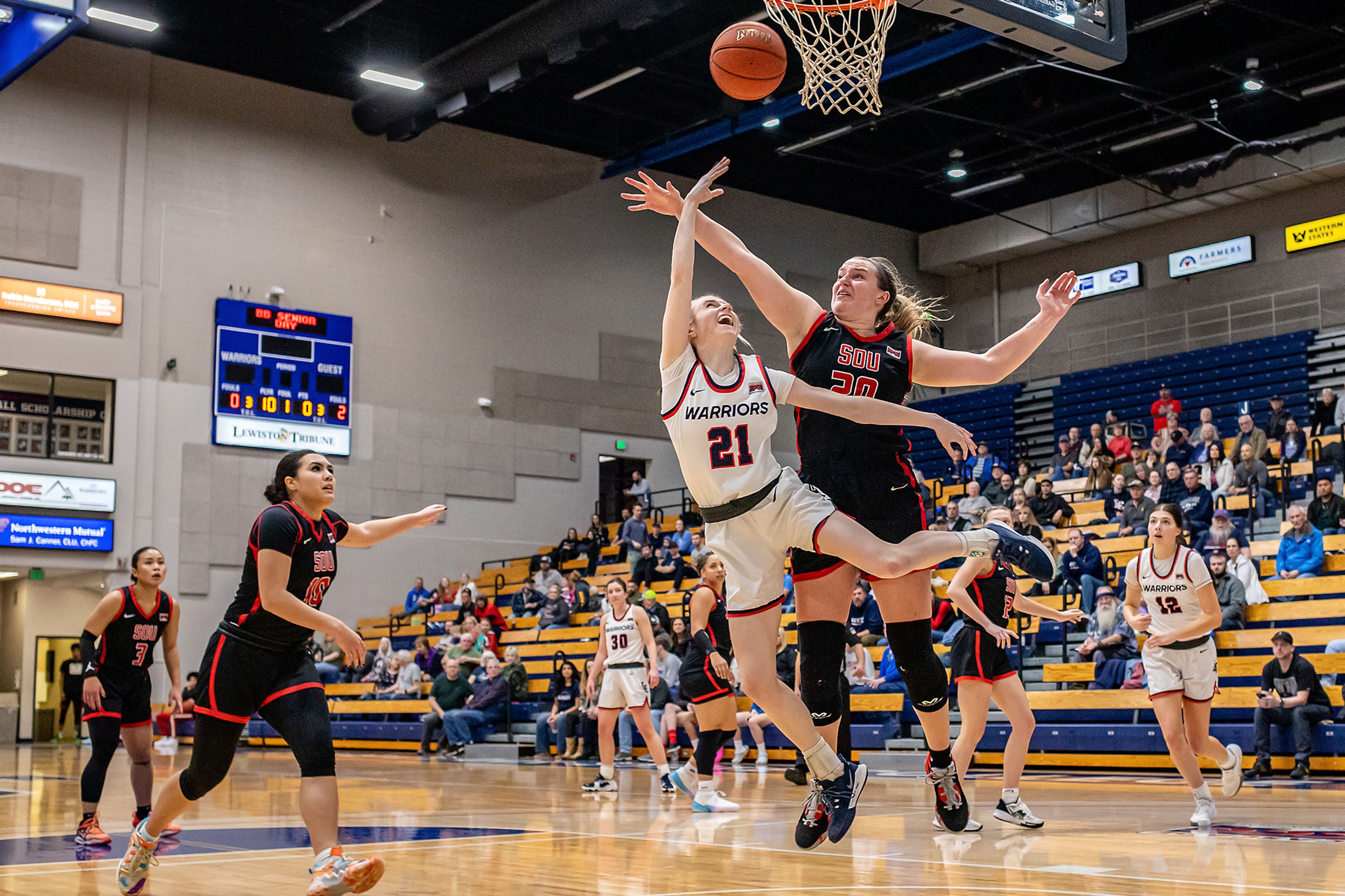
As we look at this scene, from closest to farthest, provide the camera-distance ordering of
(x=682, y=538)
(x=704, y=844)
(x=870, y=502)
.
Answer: (x=870, y=502)
(x=704, y=844)
(x=682, y=538)

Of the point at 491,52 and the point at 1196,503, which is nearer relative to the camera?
the point at 1196,503

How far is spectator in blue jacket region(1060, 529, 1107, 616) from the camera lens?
14.5 metres

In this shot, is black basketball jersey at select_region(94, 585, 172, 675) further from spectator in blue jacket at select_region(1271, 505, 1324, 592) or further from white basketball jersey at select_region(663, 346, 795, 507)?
spectator in blue jacket at select_region(1271, 505, 1324, 592)

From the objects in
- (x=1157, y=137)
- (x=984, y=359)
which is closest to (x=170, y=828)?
(x=984, y=359)

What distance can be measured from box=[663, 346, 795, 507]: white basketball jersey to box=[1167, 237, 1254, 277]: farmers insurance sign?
2276 centimetres

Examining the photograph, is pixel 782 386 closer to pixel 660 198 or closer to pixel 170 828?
pixel 660 198

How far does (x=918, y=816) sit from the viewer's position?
8.30m

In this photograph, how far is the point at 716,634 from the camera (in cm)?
993

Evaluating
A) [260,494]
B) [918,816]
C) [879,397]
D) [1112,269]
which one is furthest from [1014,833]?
[1112,269]

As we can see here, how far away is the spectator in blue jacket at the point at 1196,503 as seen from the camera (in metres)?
16.2

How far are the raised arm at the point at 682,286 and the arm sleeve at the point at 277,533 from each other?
1.57 m

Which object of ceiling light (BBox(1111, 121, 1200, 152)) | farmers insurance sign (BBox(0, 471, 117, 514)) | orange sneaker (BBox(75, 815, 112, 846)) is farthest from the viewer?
ceiling light (BBox(1111, 121, 1200, 152))

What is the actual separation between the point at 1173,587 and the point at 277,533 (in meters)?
5.33

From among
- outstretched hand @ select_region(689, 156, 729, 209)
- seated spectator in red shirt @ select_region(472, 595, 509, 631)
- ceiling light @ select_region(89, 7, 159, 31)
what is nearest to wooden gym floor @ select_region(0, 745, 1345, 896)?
outstretched hand @ select_region(689, 156, 729, 209)
